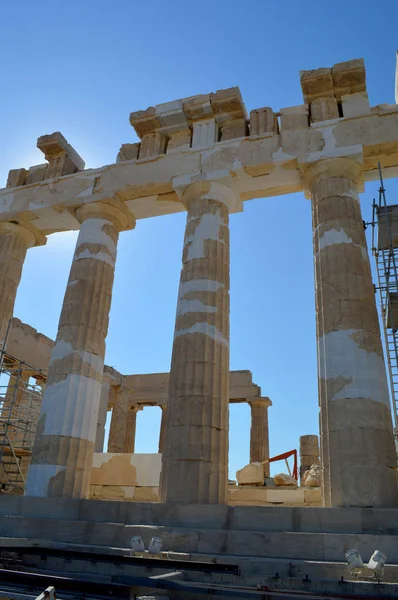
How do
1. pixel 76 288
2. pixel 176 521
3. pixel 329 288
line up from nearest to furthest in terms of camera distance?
1. pixel 176 521
2. pixel 329 288
3. pixel 76 288

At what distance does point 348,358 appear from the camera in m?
11.5

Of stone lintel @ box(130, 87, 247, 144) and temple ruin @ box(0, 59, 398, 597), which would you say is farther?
stone lintel @ box(130, 87, 247, 144)

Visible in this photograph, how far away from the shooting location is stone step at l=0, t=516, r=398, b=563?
8.69 m

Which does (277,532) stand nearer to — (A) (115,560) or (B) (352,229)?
(A) (115,560)

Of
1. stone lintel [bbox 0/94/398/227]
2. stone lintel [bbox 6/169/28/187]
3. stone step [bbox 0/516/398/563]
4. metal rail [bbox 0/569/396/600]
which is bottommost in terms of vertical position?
metal rail [bbox 0/569/396/600]

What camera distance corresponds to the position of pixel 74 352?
14211 millimetres

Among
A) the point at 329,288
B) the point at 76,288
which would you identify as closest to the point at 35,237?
the point at 76,288

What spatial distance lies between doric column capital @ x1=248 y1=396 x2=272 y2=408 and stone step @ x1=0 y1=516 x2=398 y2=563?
20.4 meters

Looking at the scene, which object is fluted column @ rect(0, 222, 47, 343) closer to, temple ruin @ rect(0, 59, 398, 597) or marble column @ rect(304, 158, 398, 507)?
temple ruin @ rect(0, 59, 398, 597)

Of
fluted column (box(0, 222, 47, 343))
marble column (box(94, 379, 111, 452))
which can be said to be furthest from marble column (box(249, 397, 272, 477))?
fluted column (box(0, 222, 47, 343))

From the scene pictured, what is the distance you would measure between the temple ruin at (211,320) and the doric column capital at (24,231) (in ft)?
0.17

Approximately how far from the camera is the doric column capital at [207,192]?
1545cm

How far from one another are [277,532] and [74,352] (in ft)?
25.1

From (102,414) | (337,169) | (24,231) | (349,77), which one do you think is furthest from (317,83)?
(102,414)
